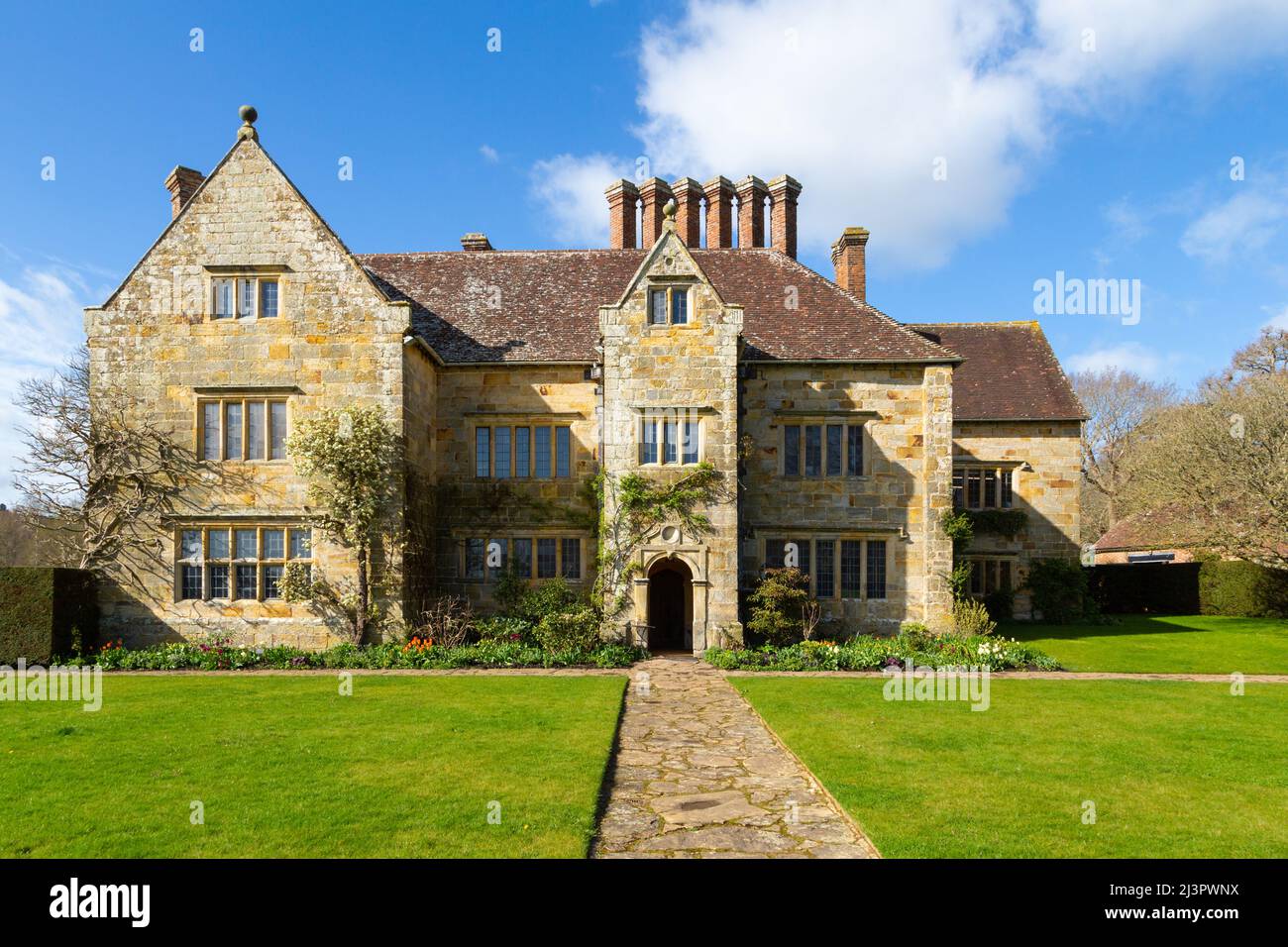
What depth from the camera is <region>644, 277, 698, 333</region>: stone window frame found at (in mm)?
20250

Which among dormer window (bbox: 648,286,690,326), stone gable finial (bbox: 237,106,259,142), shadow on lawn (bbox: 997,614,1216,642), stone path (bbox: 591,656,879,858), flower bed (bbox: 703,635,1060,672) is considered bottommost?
shadow on lawn (bbox: 997,614,1216,642)

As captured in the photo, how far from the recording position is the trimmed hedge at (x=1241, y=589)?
104 feet

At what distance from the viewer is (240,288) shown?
66.0ft

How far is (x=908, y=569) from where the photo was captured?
2212 centimetres

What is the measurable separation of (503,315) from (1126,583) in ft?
98.0

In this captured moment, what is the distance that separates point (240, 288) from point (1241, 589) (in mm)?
38145

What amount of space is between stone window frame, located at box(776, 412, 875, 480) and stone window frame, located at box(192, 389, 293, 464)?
1304 centimetres

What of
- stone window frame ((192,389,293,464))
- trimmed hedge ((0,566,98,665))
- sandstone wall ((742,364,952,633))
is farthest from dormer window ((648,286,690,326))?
trimmed hedge ((0,566,98,665))

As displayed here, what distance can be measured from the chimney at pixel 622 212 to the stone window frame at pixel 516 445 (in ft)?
28.0

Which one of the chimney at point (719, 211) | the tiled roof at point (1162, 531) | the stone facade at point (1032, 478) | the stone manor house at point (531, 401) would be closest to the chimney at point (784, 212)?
the stone manor house at point (531, 401)

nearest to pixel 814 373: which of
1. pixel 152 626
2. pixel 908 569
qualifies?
pixel 908 569

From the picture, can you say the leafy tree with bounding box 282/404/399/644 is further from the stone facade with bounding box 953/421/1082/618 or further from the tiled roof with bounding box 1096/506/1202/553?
the tiled roof with bounding box 1096/506/1202/553

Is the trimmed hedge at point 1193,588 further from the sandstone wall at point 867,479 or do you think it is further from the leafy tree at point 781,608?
the leafy tree at point 781,608

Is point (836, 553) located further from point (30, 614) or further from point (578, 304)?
point (30, 614)
